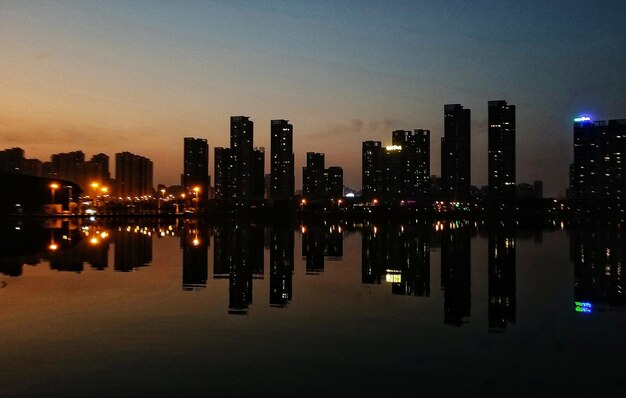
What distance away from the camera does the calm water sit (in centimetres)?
986

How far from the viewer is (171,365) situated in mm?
10703

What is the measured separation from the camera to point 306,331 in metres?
13.9

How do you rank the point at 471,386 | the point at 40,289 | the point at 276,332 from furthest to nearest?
the point at 40,289
the point at 276,332
the point at 471,386

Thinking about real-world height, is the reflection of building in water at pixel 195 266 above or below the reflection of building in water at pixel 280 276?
above

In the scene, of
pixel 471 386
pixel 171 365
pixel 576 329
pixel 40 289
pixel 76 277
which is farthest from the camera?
pixel 76 277

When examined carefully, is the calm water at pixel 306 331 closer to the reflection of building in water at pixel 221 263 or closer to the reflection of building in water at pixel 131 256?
the reflection of building in water at pixel 221 263

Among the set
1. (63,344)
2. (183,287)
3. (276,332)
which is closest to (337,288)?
(183,287)

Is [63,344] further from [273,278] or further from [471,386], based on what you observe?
A: [273,278]

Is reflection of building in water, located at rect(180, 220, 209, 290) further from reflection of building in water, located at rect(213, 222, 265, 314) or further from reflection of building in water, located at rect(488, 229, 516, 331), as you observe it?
reflection of building in water, located at rect(488, 229, 516, 331)

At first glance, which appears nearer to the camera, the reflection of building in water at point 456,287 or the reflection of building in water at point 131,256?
the reflection of building in water at point 456,287

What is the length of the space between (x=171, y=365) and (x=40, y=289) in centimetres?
1077

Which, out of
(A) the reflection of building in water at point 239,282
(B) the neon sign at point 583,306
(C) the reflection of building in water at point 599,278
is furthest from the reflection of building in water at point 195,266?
(C) the reflection of building in water at point 599,278

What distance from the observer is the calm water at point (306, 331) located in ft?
32.3

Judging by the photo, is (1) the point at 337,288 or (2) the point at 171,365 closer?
(2) the point at 171,365
